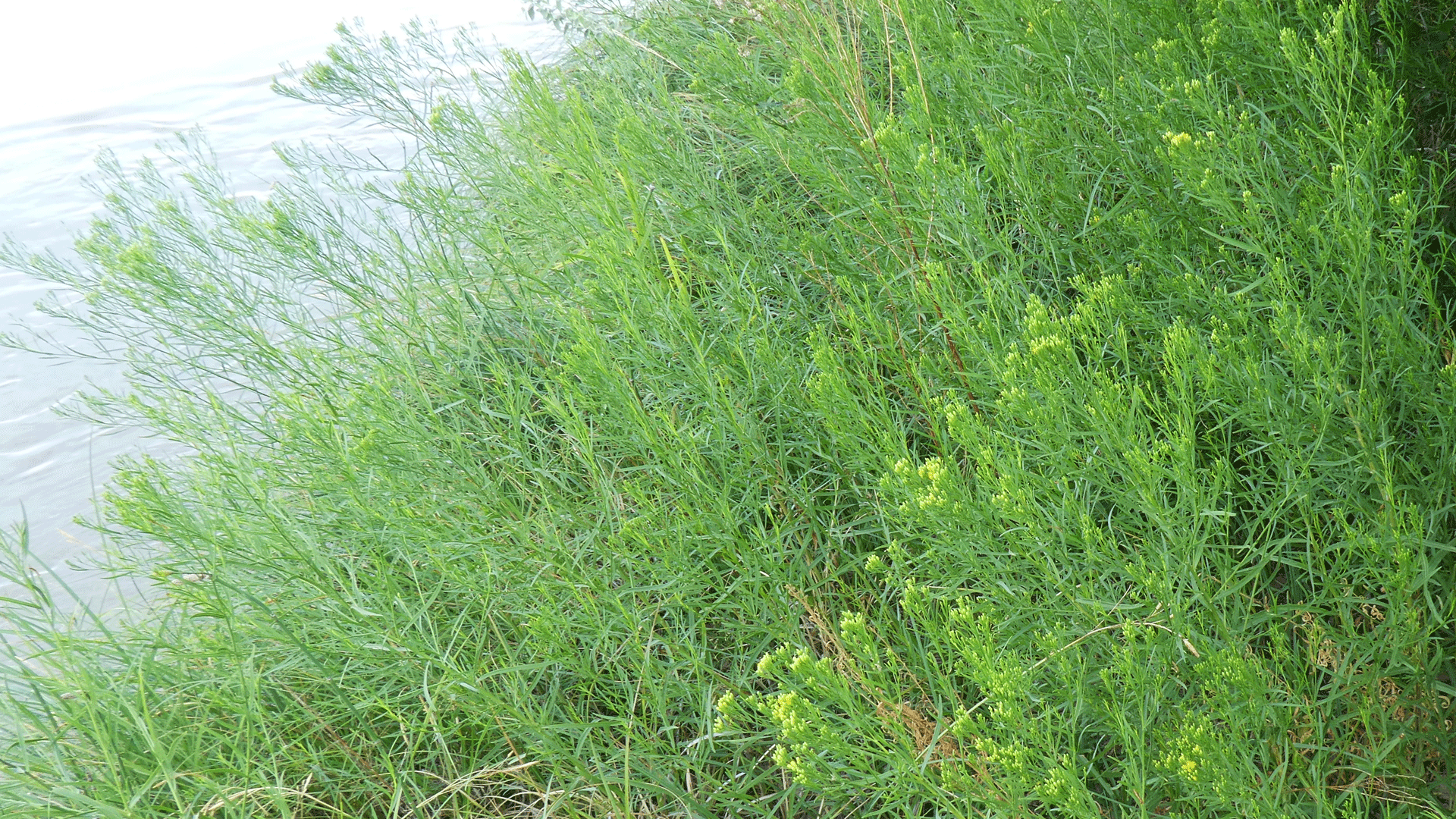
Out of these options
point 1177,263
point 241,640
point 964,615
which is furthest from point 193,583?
point 1177,263

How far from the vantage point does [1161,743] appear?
1.68 meters

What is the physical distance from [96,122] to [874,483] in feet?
28.4

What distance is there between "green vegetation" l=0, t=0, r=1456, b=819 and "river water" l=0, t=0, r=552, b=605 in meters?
1.75

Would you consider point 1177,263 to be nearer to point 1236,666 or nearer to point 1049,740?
point 1236,666

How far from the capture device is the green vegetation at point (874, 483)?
1.68 meters

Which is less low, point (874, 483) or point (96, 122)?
point (96, 122)

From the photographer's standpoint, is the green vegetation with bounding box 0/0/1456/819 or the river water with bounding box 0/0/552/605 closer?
the green vegetation with bounding box 0/0/1456/819

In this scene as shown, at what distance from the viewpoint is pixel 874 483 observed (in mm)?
2385

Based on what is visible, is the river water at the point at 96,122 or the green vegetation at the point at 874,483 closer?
the green vegetation at the point at 874,483

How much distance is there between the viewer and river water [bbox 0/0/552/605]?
4.93 m

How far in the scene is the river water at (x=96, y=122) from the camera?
493cm

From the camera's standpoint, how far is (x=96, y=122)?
335 inches

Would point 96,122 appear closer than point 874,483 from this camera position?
No

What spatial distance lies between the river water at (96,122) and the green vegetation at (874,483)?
1.75 metres
